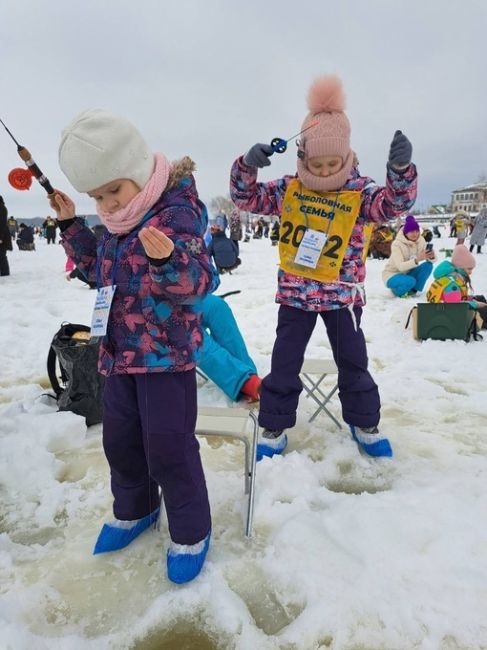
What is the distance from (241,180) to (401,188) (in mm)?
867

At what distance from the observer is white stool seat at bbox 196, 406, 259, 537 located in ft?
6.63

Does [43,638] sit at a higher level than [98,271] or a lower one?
lower

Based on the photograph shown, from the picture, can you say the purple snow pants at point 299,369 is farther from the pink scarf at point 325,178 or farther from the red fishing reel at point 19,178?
the red fishing reel at point 19,178

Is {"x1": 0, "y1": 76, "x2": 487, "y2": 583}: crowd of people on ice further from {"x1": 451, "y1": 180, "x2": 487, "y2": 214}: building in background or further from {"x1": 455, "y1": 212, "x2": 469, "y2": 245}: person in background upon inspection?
{"x1": 451, "y1": 180, "x2": 487, "y2": 214}: building in background

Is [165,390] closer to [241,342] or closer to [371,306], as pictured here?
[241,342]

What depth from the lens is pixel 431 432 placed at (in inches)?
116

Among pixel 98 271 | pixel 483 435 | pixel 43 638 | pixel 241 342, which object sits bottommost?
pixel 43 638

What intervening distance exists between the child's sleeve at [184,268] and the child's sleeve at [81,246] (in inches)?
21.7

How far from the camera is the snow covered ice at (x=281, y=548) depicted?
1.52m

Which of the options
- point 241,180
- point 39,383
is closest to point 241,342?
point 241,180

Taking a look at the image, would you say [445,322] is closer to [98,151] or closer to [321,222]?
[321,222]

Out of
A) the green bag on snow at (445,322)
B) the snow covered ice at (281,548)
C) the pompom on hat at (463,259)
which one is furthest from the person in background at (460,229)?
the snow covered ice at (281,548)

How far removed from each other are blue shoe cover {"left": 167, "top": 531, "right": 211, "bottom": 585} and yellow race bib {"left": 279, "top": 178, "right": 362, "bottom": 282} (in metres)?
1.60

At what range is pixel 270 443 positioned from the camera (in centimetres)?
267
